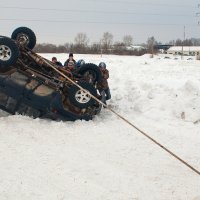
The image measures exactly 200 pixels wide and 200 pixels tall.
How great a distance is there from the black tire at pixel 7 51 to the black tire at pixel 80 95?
1.41 meters

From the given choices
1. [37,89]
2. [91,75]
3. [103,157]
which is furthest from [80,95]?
[103,157]

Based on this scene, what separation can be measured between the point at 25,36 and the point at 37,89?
71.5 inches

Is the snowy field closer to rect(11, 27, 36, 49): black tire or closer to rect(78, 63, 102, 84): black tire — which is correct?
rect(78, 63, 102, 84): black tire

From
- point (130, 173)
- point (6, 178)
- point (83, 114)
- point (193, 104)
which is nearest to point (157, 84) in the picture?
point (193, 104)

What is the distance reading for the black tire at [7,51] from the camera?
9.35 metres

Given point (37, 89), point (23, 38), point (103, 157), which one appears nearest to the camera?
point (103, 157)

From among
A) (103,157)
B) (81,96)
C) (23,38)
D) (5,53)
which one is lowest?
(103,157)

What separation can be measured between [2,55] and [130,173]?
4114mm

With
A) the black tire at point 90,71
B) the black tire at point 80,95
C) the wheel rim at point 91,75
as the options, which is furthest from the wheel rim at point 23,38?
the black tire at point 80,95

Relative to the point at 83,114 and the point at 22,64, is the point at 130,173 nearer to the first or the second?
the point at 83,114

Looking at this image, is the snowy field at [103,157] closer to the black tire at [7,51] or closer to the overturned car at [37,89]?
the overturned car at [37,89]

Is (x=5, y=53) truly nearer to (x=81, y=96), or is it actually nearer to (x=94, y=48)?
(x=81, y=96)

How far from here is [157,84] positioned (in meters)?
13.6

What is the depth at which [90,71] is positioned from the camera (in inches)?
426
